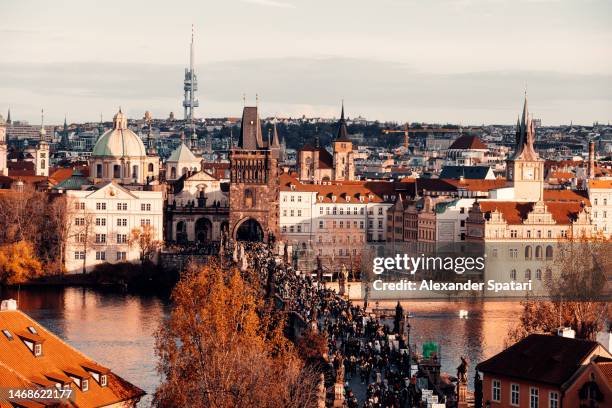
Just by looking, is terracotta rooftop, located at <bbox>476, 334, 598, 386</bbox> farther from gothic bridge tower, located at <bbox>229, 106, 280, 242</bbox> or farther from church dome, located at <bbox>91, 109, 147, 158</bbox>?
church dome, located at <bbox>91, 109, 147, 158</bbox>

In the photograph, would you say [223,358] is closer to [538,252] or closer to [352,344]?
[352,344]

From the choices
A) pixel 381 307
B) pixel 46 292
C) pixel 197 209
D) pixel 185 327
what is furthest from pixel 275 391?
pixel 197 209

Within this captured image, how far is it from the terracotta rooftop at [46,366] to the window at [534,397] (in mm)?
8129

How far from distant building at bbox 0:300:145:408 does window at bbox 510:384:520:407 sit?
7828 millimetres

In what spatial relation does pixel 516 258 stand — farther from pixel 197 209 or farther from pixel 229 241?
pixel 197 209

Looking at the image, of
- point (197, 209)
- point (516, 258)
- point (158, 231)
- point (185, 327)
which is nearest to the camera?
point (185, 327)

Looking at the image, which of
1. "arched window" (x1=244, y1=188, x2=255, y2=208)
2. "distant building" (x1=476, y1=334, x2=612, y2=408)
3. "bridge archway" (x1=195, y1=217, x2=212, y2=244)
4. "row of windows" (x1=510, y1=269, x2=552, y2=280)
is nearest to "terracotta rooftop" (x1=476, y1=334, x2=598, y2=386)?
"distant building" (x1=476, y1=334, x2=612, y2=408)

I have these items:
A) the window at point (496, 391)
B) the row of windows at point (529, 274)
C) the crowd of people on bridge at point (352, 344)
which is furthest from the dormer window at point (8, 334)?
the row of windows at point (529, 274)

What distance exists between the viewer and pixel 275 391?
38219mm

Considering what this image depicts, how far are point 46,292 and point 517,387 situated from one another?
49.2 metres

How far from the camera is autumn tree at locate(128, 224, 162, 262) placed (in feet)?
322

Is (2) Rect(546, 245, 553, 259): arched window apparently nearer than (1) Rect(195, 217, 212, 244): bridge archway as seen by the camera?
Yes

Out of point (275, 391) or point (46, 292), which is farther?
point (46, 292)

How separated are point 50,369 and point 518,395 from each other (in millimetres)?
9741
